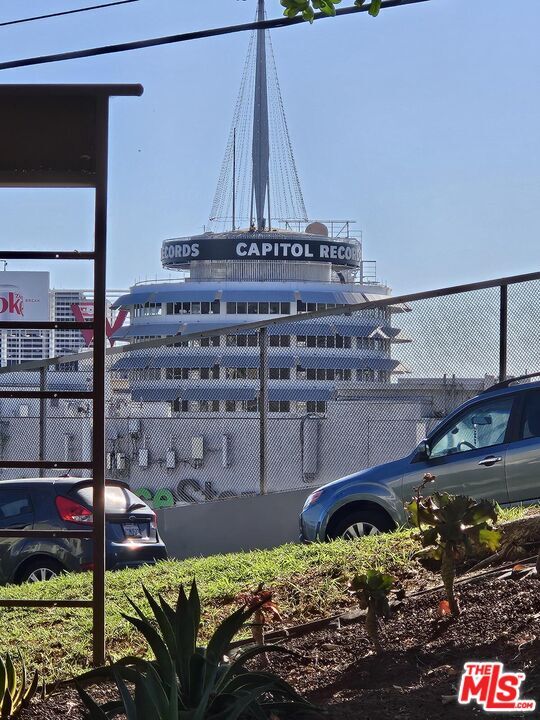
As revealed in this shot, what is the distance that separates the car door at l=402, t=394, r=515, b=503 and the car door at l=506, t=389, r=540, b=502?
0.08 meters

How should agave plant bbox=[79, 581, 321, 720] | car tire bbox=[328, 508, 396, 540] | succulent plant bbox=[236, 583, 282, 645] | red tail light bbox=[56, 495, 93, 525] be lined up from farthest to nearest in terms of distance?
red tail light bbox=[56, 495, 93, 525], car tire bbox=[328, 508, 396, 540], succulent plant bbox=[236, 583, 282, 645], agave plant bbox=[79, 581, 321, 720]

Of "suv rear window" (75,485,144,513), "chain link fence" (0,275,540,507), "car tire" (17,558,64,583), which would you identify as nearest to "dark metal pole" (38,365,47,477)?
"chain link fence" (0,275,540,507)

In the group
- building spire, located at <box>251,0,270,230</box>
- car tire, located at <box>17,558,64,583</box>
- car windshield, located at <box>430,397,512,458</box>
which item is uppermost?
building spire, located at <box>251,0,270,230</box>

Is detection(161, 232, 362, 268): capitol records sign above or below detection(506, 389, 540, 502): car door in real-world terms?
above

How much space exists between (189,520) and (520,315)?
4661mm

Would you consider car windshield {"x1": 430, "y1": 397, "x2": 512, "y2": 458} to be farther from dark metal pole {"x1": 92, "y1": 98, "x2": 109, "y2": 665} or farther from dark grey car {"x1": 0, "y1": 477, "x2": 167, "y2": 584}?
dark metal pole {"x1": 92, "y1": 98, "x2": 109, "y2": 665}

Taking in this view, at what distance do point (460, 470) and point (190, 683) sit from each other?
6.04 m

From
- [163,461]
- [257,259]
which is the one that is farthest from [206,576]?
[257,259]

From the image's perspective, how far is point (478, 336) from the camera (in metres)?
12.8

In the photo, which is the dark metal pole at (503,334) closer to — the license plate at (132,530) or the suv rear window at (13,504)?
the license plate at (132,530)

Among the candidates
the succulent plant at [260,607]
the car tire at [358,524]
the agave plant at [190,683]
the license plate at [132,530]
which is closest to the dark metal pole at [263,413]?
the license plate at [132,530]

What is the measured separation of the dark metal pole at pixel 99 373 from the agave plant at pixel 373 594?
149 cm

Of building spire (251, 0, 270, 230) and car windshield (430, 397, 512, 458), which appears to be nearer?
car windshield (430, 397, 512, 458)

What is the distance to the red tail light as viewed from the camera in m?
11.6
